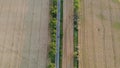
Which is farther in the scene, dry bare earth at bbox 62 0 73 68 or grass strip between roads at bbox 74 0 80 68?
dry bare earth at bbox 62 0 73 68

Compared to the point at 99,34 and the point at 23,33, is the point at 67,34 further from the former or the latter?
the point at 23,33

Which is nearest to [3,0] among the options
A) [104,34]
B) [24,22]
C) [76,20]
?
[24,22]

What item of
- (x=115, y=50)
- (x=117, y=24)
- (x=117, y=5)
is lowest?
(x=115, y=50)

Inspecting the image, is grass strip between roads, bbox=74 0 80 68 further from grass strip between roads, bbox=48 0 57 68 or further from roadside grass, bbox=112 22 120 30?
roadside grass, bbox=112 22 120 30

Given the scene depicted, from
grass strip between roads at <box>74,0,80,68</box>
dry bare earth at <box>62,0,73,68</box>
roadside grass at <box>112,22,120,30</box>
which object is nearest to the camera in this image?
grass strip between roads at <box>74,0,80,68</box>

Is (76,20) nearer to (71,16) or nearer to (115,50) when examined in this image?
(71,16)

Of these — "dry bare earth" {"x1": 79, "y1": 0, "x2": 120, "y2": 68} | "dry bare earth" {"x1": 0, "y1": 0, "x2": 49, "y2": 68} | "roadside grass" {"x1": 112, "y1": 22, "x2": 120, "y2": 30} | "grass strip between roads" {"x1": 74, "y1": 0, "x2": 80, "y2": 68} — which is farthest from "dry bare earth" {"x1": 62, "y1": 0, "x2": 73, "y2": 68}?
"roadside grass" {"x1": 112, "y1": 22, "x2": 120, "y2": 30}

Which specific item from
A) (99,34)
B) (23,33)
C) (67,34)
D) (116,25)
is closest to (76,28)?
(67,34)
